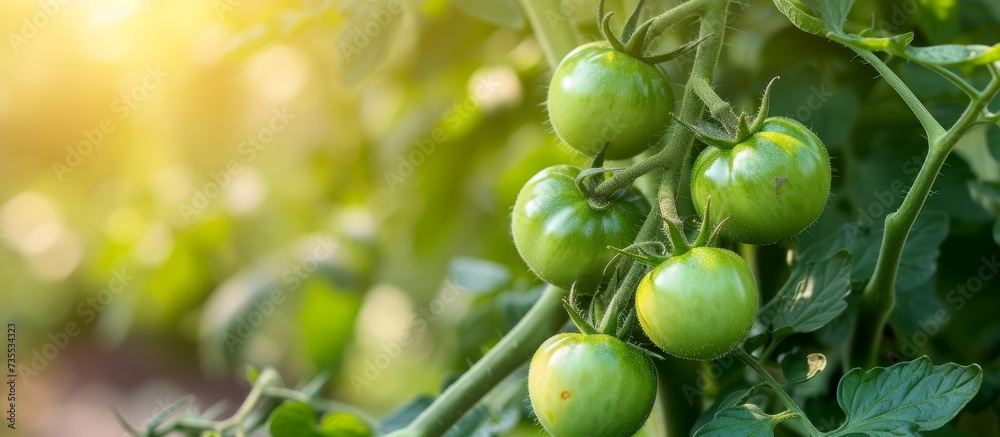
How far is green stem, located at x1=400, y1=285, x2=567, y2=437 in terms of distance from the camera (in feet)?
1.82

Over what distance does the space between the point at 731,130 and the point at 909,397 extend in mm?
149

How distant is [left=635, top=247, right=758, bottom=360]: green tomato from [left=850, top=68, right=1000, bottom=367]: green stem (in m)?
0.09

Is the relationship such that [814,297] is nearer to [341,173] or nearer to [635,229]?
[635,229]

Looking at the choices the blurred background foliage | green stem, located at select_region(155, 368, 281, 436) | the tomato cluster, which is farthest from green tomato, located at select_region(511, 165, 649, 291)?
green stem, located at select_region(155, 368, 281, 436)

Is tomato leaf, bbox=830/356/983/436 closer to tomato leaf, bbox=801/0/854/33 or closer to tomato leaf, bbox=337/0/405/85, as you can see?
tomato leaf, bbox=801/0/854/33

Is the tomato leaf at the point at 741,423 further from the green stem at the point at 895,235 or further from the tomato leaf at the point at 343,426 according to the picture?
the tomato leaf at the point at 343,426

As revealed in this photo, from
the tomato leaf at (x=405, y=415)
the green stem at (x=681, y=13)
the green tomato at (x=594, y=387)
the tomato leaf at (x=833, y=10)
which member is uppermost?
the green stem at (x=681, y=13)

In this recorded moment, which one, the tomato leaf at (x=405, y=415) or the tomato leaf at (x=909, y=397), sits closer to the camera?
the tomato leaf at (x=909, y=397)

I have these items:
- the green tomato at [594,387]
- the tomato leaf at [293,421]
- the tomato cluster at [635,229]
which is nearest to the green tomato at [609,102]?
the tomato cluster at [635,229]

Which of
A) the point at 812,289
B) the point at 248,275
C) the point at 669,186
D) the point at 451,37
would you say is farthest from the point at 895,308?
the point at 248,275

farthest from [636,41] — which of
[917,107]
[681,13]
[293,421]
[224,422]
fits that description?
[224,422]

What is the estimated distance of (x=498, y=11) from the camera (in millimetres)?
741

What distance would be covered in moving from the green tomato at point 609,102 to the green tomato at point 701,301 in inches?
3.7

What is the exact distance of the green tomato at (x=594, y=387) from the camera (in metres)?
0.37
